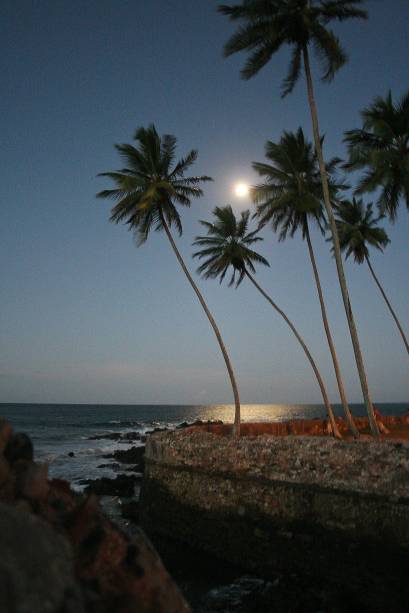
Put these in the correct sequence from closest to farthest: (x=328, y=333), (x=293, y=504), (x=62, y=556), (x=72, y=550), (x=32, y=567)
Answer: (x=32, y=567) < (x=62, y=556) < (x=72, y=550) < (x=293, y=504) < (x=328, y=333)

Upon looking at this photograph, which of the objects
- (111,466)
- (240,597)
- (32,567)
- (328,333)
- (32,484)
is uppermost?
(328,333)

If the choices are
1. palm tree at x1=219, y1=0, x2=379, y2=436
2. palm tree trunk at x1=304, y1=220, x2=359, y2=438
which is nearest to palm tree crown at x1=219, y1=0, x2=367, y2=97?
palm tree at x1=219, y1=0, x2=379, y2=436

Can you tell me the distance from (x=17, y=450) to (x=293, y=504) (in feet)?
26.1

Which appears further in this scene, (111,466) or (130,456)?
(130,456)

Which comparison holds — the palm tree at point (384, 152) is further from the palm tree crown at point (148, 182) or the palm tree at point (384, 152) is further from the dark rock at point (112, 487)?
the dark rock at point (112, 487)

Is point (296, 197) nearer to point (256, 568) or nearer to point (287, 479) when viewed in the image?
point (287, 479)

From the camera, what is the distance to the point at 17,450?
12.8 feet

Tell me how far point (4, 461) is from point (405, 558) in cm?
862

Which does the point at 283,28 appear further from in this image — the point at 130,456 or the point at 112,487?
the point at 130,456

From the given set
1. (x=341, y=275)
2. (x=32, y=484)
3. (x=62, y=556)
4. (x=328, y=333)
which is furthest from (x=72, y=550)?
(x=328, y=333)

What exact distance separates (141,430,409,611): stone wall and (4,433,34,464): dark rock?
776 cm

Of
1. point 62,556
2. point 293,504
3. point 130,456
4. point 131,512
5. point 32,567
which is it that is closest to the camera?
point 32,567

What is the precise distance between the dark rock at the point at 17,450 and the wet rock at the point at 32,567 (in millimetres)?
1515

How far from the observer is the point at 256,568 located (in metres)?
9.79
